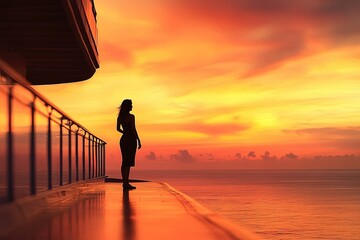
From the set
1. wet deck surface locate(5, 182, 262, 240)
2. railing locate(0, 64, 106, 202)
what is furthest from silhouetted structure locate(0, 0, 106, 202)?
wet deck surface locate(5, 182, 262, 240)

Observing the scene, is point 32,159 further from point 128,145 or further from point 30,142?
point 128,145

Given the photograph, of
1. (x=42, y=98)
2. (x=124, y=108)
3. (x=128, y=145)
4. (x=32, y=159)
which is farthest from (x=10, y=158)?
(x=128, y=145)

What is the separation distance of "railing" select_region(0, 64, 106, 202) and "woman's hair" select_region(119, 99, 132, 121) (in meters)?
1.07

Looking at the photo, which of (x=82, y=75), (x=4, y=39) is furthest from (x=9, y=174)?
(x=82, y=75)

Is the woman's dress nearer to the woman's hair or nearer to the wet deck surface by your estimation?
the woman's hair

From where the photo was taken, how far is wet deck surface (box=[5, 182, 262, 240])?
5984 millimetres

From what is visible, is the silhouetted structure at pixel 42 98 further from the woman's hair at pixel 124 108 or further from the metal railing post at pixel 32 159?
the woman's hair at pixel 124 108

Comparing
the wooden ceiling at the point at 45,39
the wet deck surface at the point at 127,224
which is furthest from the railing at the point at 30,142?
the wooden ceiling at the point at 45,39

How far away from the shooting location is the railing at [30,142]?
6277mm

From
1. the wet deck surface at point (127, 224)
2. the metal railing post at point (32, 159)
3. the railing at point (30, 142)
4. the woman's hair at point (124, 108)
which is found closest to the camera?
the wet deck surface at point (127, 224)

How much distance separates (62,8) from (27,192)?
16.1 feet

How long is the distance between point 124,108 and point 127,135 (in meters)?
0.71

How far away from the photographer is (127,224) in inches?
275

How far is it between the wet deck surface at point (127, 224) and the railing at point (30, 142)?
44 centimetres
